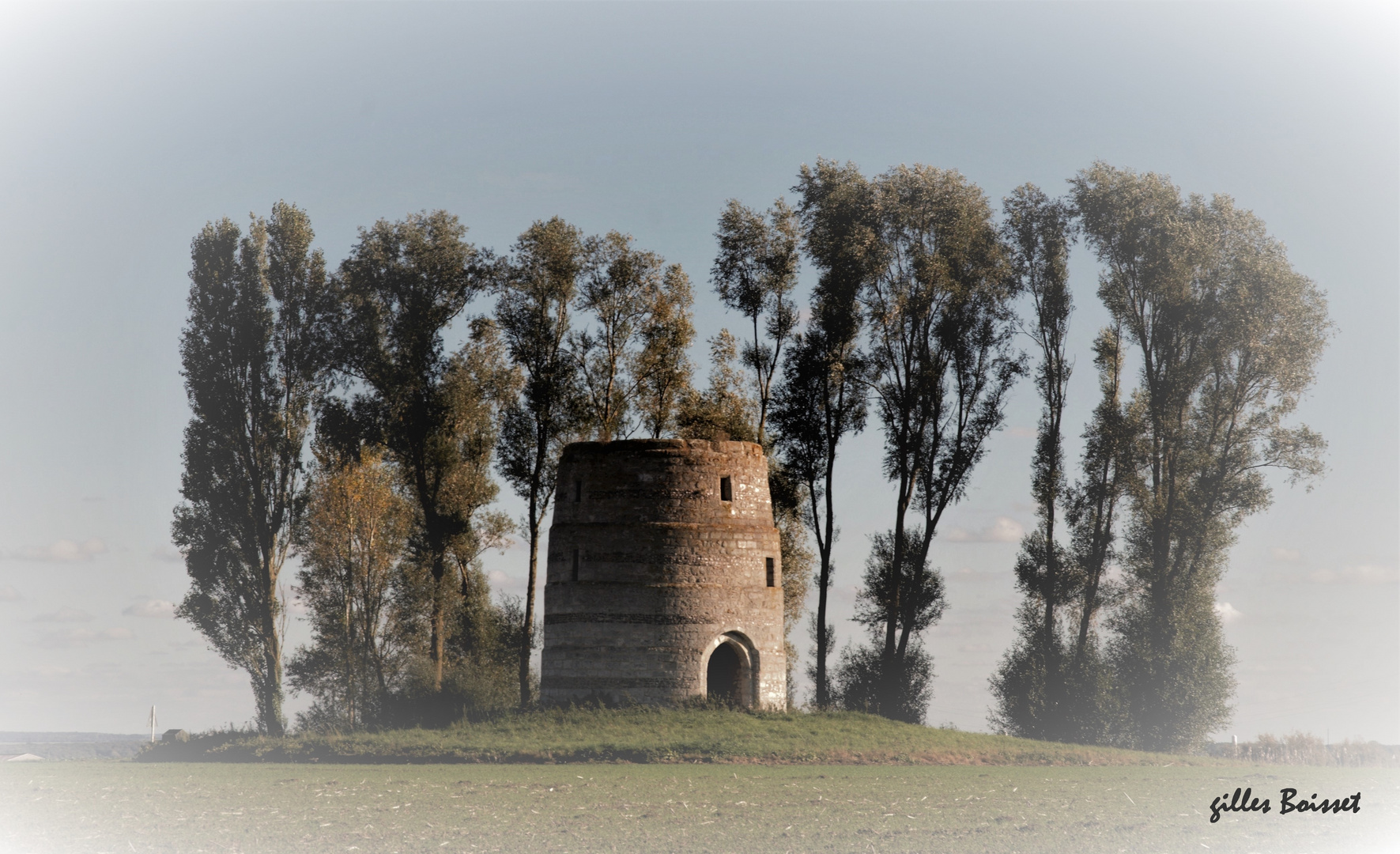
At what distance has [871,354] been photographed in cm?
3872

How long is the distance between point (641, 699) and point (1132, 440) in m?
17.8

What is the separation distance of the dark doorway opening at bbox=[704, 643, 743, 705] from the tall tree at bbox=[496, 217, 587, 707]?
23.5 feet

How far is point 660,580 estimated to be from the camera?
31484 mm

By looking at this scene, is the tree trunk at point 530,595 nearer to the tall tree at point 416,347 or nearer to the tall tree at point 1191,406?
the tall tree at point 416,347

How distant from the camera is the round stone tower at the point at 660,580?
31.3 m

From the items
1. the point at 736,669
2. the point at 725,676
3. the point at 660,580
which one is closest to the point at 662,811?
the point at 660,580

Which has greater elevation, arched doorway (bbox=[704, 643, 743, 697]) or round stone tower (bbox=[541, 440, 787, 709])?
round stone tower (bbox=[541, 440, 787, 709])

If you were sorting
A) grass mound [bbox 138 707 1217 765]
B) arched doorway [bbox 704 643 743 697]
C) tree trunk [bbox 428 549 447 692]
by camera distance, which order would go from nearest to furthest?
grass mound [bbox 138 707 1217 765] < arched doorway [bbox 704 643 743 697] < tree trunk [bbox 428 549 447 692]

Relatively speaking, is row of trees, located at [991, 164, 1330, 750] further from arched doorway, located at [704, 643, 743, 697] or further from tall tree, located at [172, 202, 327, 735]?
tall tree, located at [172, 202, 327, 735]

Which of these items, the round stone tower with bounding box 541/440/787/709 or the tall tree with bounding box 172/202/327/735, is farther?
the tall tree with bounding box 172/202/327/735

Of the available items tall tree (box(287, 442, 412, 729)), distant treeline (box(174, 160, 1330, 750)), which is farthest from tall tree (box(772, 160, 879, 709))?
tall tree (box(287, 442, 412, 729))

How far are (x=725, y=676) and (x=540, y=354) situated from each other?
12422 millimetres

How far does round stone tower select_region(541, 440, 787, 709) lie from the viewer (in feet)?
103

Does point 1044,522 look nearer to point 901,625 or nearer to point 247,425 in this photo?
point 901,625
